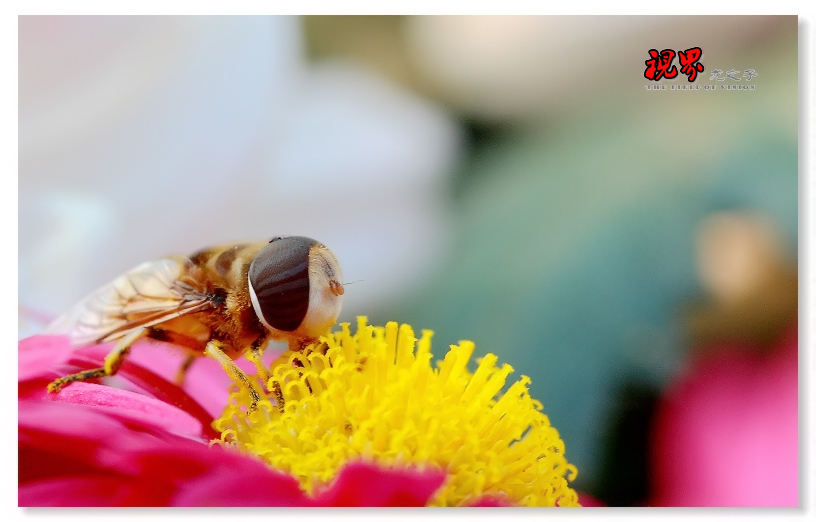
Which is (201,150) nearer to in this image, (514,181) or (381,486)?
(514,181)

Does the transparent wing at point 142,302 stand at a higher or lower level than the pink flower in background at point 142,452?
higher

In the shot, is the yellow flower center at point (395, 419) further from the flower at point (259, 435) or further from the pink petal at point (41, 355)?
the pink petal at point (41, 355)

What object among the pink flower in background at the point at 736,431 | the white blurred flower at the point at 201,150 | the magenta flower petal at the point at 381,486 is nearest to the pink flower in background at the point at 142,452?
the magenta flower petal at the point at 381,486

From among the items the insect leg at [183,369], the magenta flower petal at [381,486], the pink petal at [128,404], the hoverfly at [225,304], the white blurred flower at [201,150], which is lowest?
the magenta flower petal at [381,486]

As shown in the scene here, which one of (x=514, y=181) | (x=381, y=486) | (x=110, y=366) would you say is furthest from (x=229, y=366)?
(x=514, y=181)

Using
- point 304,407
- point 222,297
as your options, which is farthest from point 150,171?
point 304,407

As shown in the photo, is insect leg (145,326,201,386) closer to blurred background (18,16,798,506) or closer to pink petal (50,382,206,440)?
pink petal (50,382,206,440)
